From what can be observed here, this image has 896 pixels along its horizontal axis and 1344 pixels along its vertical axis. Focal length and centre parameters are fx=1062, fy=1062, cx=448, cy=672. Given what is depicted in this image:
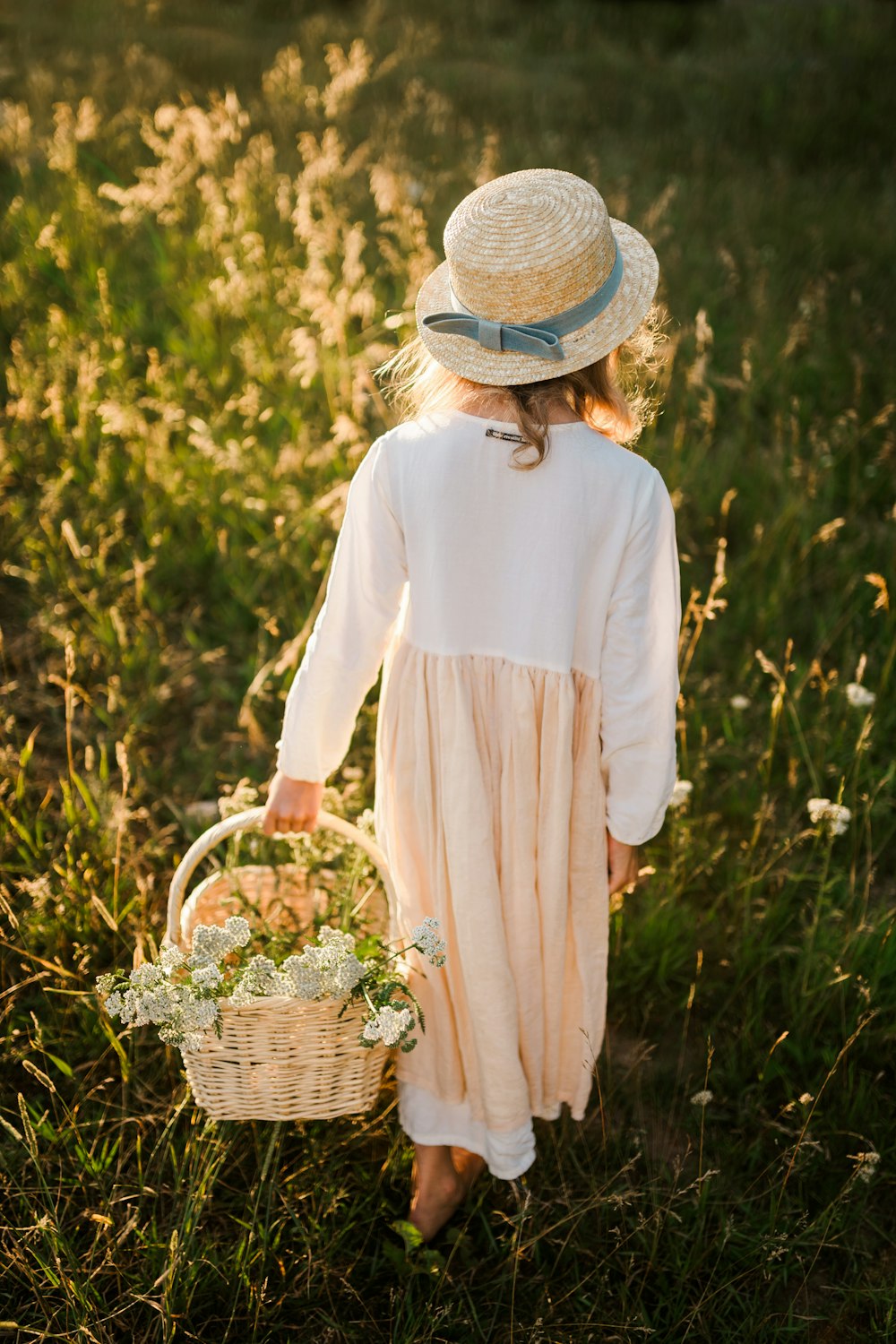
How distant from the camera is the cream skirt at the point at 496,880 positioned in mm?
1790

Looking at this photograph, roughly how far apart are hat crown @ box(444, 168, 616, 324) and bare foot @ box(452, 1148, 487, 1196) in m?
1.59

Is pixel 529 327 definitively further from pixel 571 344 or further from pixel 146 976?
pixel 146 976

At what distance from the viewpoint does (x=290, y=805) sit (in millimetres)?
1940

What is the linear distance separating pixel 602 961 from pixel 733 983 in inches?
26.4

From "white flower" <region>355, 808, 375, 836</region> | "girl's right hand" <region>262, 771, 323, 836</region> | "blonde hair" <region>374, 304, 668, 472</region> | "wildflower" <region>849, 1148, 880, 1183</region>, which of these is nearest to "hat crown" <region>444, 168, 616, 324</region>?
"blonde hair" <region>374, 304, 668, 472</region>

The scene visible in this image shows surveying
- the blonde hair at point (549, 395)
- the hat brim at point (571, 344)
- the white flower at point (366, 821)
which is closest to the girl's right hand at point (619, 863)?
the white flower at point (366, 821)

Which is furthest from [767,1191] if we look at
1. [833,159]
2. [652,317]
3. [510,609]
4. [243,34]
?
[243,34]

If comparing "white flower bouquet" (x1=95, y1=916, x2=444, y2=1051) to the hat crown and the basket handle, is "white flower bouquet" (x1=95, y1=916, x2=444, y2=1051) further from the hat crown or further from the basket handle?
the hat crown

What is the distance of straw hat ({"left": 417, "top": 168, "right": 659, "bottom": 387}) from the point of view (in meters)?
1.57

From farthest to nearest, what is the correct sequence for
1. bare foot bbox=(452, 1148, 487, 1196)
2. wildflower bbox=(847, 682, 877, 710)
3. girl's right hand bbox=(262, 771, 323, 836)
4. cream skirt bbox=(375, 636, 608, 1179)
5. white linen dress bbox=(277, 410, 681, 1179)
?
wildflower bbox=(847, 682, 877, 710) → bare foot bbox=(452, 1148, 487, 1196) → girl's right hand bbox=(262, 771, 323, 836) → cream skirt bbox=(375, 636, 608, 1179) → white linen dress bbox=(277, 410, 681, 1179)

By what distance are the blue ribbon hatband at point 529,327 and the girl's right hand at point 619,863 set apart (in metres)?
0.86

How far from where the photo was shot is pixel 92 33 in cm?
859

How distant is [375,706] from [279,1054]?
126cm

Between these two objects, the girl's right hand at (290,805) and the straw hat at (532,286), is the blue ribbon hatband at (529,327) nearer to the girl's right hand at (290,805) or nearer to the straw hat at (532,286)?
the straw hat at (532,286)
